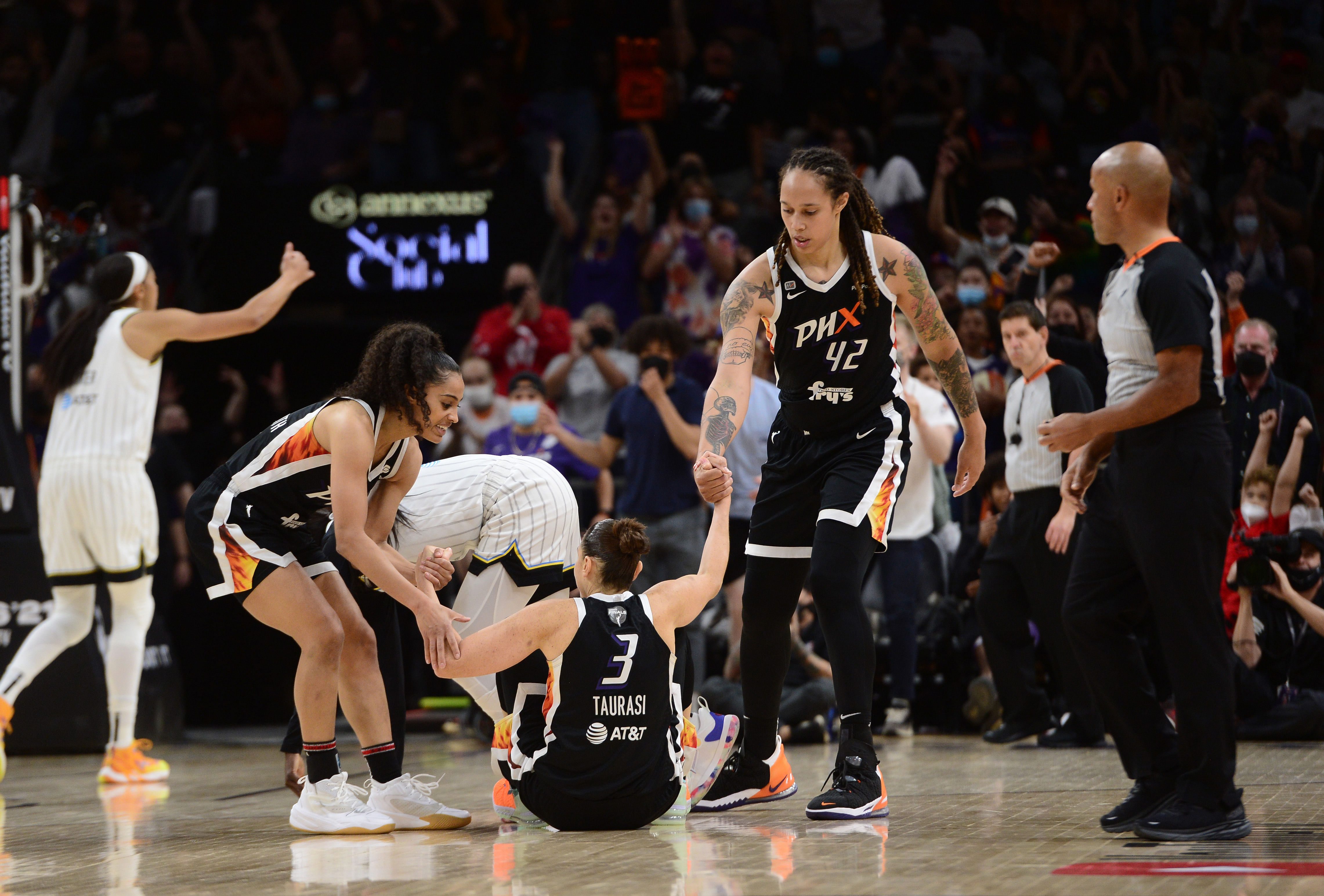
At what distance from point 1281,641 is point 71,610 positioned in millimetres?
5802

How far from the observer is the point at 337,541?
4160 mm

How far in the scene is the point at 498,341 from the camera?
10.0 metres

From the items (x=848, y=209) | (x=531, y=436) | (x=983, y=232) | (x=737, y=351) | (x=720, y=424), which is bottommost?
(x=720, y=424)

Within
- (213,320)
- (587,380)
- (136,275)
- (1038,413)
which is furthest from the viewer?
(587,380)

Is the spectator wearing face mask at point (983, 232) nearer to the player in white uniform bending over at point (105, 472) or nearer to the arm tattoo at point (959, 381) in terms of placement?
the arm tattoo at point (959, 381)

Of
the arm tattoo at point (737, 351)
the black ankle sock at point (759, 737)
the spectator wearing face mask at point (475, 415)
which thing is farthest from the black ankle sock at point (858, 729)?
the spectator wearing face mask at point (475, 415)

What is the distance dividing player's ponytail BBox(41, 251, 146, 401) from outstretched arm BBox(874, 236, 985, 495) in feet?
12.5

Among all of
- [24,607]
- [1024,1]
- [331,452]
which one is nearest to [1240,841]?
[331,452]

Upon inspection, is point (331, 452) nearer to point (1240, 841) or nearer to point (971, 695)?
point (1240, 841)

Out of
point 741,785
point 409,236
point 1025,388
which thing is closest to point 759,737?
point 741,785

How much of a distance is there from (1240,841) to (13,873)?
3247 millimetres

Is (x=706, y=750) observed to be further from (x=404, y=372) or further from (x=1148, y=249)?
(x=1148, y=249)

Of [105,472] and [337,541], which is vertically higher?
[105,472]

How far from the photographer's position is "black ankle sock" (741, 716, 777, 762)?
14.9 ft
